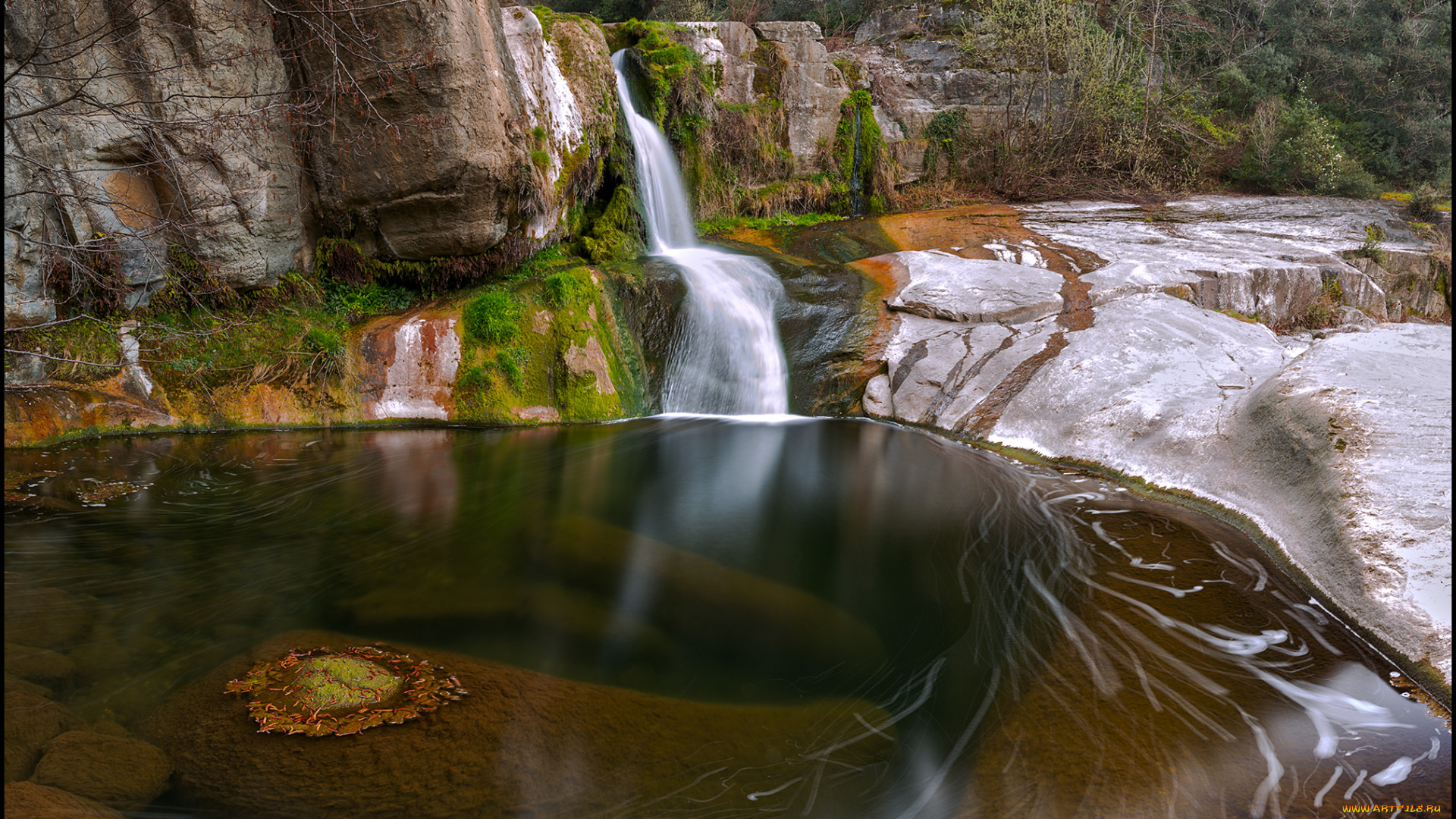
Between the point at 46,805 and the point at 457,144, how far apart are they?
660 cm

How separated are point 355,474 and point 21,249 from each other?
357cm

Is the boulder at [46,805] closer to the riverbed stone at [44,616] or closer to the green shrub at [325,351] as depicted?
the riverbed stone at [44,616]

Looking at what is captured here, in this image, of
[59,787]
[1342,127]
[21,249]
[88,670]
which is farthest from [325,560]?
[1342,127]

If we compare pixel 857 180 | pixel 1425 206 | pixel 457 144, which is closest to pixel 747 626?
pixel 457 144

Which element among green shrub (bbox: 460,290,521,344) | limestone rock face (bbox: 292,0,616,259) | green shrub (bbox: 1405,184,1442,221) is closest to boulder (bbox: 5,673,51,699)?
green shrub (bbox: 460,290,521,344)

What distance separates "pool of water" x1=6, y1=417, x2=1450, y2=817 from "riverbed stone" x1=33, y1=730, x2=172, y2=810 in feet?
0.30

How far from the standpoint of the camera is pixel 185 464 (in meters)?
6.05

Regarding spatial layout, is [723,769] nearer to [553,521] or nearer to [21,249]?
[553,521]

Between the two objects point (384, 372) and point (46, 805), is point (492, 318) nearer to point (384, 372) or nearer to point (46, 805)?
point (384, 372)

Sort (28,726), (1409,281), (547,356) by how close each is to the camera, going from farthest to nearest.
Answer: (1409,281) < (547,356) < (28,726)

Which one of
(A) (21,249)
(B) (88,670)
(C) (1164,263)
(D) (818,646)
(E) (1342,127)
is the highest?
(E) (1342,127)

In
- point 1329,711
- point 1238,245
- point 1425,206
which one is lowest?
point 1329,711

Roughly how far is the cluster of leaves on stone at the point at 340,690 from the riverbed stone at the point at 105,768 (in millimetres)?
340

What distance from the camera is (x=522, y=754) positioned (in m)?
2.71
